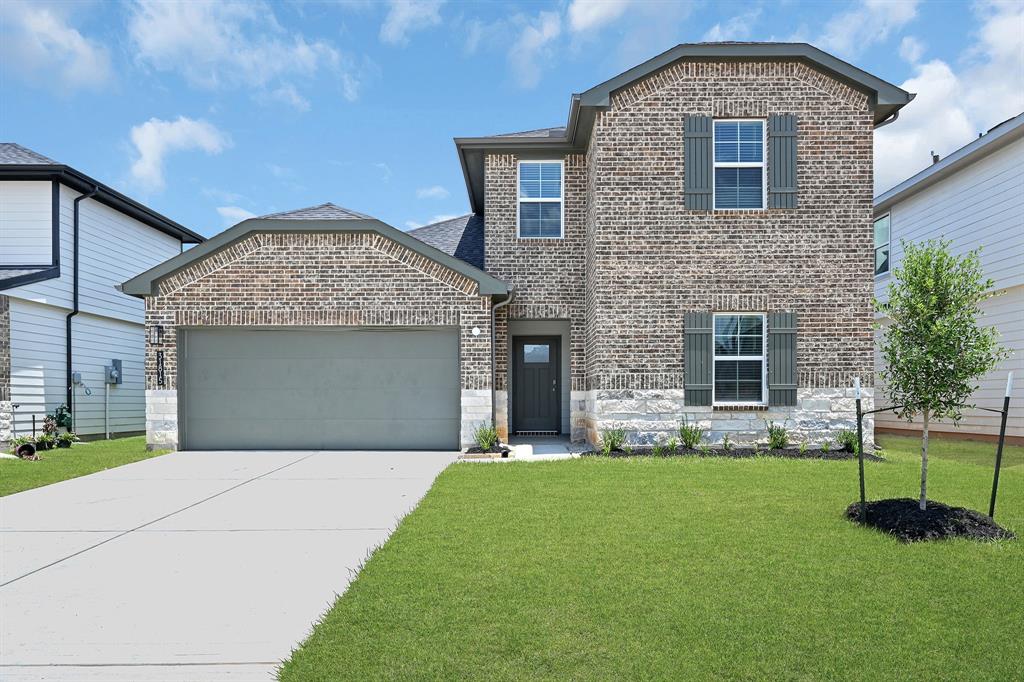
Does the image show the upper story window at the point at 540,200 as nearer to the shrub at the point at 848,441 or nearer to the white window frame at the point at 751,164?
the white window frame at the point at 751,164

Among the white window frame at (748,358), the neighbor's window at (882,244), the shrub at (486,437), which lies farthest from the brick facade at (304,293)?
the neighbor's window at (882,244)

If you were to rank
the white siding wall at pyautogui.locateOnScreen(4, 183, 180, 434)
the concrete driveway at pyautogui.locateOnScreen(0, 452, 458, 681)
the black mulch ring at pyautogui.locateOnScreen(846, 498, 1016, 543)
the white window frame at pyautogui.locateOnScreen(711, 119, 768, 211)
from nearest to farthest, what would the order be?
the concrete driveway at pyautogui.locateOnScreen(0, 452, 458, 681) → the black mulch ring at pyautogui.locateOnScreen(846, 498, 1016, 543) → the white window frame at pyautogui.locateOnScreen(711, 119, 768, 211) → the white siding wall at pyautogui.locateOnScreen(4, 183, 180, 434)

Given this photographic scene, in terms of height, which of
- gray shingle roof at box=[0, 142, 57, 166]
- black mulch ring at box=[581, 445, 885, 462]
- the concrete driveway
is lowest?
black mulch ring at box=[581, 445, 885, 462]

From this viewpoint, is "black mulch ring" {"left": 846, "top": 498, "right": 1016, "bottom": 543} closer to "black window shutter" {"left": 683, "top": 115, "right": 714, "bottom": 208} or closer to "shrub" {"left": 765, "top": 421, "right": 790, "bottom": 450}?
"shrub" {"left": 765, "top": 421, "right": 790, "bottom": 450}

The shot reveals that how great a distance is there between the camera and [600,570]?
4.87 metres

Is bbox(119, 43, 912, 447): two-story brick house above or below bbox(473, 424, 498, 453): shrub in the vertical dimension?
above

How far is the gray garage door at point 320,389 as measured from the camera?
1280 centimetres

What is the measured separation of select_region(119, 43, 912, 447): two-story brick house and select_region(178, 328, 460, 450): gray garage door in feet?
0.12

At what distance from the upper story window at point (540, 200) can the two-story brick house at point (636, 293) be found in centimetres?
84

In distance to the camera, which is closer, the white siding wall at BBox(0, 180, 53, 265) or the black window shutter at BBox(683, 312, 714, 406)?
the black window shutter at BBox(683, 312, 714, 406)

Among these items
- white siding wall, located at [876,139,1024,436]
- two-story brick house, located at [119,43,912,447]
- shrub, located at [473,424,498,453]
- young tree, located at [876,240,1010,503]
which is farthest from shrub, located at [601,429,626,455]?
white siding wall, located at [876,139,1024,436]

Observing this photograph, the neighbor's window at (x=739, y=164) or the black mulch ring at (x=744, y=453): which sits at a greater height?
the neighbor's window at (x=739, y=164)

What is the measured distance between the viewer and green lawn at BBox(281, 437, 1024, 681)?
3438 mm

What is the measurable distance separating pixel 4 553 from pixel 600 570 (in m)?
5.03
